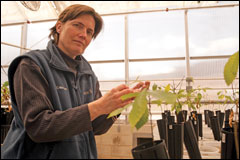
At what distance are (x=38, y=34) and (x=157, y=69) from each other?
9.35ft

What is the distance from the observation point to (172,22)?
13.1 feet

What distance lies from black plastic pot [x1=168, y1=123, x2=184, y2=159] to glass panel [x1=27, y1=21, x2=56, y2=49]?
4206 mm

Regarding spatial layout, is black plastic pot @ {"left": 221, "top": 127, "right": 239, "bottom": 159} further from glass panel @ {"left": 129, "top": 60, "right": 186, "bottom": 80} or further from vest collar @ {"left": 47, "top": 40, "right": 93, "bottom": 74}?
glass panel @ {"left": 129, "top": 60, "right": 186, "bottom": 80}

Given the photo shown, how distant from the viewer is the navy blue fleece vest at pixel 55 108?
753mm

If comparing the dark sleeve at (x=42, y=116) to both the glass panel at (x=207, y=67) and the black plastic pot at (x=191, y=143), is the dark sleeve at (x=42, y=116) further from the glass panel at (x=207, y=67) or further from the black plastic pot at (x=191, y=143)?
the glass panel at (x=207, y=67)

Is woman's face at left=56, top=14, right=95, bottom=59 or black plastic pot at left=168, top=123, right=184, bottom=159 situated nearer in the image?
black plastic pot at left=168, top=123, right=184, bottom=159

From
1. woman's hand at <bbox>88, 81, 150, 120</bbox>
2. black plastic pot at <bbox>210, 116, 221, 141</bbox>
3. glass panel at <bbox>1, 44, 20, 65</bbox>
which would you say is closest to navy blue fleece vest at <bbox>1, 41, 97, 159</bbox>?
woman's hand at <bbox>88, 81, 150, 120</bbox>

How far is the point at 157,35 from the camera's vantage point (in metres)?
4.04

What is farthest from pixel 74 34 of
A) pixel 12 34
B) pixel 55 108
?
pixel 12 34

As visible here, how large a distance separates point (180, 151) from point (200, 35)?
3513 millimetres

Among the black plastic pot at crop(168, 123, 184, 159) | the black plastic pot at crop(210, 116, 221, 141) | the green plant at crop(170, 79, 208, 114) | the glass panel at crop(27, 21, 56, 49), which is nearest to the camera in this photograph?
the black plastic pot at crop(168, 123, 184, 159)

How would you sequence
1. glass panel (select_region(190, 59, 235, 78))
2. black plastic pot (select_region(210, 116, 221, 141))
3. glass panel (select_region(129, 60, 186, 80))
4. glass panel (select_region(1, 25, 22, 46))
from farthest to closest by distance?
glass panel (select_region(1, 25, 22, 46)) < glass panel (select_region(129, 60, 186, 80)) < glass panel (select_region(190, 59, 235, 78)) < black plastic pot (select_region(210, 116, 221, 141))

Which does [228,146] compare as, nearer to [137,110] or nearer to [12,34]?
[137,110]

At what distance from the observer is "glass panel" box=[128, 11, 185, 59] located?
12.8ft
